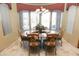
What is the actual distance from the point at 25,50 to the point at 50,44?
373mm

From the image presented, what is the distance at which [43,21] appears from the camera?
1.42m

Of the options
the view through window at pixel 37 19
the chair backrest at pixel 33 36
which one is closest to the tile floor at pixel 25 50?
the chair backrest at pixel 33 36

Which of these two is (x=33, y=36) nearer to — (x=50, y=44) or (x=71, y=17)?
(x=50, y=44)

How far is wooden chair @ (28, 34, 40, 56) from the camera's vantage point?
1514 mm

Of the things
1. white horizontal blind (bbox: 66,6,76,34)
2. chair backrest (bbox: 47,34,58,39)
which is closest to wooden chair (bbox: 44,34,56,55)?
chair backrest (bbox: 47,34,58,39)

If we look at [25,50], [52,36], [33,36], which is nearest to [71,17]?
[52,36]

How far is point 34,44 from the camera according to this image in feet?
5.01

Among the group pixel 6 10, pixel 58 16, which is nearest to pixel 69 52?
pixel 58 16

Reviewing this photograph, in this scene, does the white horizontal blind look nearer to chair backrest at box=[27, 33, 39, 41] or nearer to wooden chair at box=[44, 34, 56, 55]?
wooden chair at box=[44, 34, 56, 55]

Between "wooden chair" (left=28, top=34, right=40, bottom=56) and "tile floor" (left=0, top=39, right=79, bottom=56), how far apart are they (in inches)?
2.9

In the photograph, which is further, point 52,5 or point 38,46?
point 38,46

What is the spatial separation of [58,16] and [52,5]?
17 cm

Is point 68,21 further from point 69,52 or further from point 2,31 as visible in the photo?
point 2,31

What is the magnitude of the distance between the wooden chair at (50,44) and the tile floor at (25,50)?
72 millimetres
